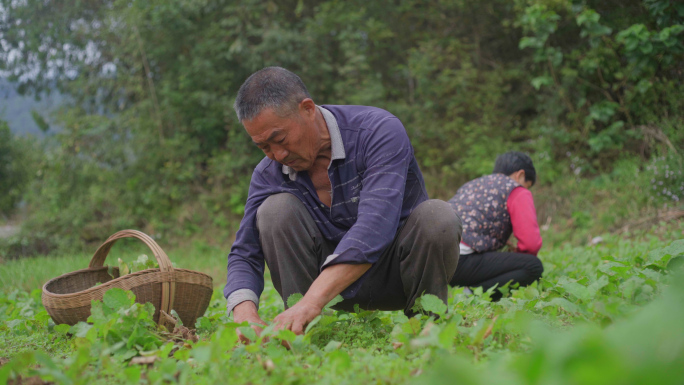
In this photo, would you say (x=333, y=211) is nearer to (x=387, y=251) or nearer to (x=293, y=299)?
(x=387, y=251)

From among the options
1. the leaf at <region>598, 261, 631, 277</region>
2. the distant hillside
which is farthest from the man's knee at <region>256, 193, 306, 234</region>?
the distant hillside

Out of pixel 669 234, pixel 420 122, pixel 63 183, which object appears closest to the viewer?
pixel 669 234

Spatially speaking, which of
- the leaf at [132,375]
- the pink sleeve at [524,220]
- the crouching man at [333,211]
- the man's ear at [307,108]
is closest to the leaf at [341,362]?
the crouching man at [333,211]

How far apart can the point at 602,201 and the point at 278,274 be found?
17.7 ft

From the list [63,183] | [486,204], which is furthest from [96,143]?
[486,204]

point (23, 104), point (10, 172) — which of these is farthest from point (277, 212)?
point (10, 172)

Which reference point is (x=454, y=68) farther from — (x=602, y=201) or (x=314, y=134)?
(x=314, y=134)

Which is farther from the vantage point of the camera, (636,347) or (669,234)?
(669,234)

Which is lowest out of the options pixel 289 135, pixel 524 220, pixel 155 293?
pixel 524 220

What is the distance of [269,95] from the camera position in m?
2.22

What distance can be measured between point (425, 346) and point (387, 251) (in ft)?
2.64

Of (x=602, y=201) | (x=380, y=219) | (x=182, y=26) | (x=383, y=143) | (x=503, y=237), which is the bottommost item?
(x=602, y=201)

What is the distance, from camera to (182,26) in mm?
9086

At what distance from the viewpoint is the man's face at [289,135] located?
2.22 metres
